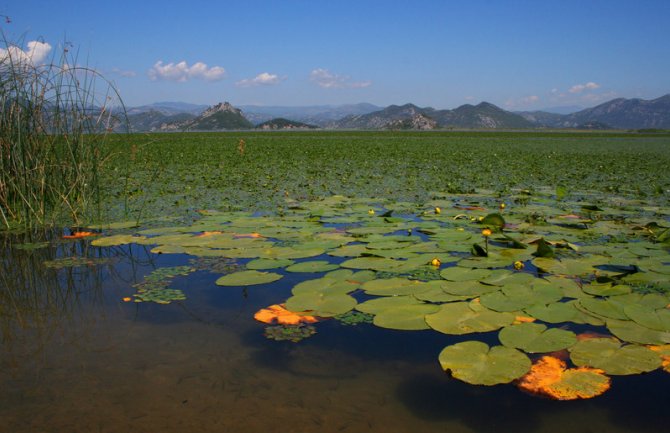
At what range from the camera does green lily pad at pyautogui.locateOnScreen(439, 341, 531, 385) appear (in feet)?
5.41

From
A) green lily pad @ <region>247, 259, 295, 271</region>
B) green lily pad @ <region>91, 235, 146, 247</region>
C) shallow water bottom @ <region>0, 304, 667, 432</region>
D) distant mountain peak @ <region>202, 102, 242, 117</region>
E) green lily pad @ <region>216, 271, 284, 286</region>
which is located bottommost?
shallow water bottom @ <region>0, 304, 667, 432</region>

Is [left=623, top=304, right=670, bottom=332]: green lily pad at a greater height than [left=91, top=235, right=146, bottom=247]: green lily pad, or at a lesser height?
lesser

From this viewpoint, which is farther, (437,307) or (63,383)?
(437,307)

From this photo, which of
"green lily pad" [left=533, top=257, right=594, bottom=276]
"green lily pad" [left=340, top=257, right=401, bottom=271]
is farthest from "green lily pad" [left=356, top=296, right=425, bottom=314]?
"green lily pad" [left=533, top=257, right=594, bottom=276]

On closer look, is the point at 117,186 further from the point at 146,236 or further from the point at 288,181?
the point at 146,236

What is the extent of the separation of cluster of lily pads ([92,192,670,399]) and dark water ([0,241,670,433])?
95mm

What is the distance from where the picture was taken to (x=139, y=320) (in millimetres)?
2229

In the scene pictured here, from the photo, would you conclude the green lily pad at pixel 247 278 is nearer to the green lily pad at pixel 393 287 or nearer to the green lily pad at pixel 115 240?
the green lily pad at pixel 393 287

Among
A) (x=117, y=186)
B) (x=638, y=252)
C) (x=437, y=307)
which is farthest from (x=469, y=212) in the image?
(x=117, y=186)

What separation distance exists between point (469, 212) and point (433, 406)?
3.51 meters

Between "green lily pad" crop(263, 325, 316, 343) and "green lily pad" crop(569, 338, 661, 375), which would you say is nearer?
"green lily pad" crop(569, 338, 661, 375)

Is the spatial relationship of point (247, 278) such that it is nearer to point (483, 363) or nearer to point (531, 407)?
point (483, 363)

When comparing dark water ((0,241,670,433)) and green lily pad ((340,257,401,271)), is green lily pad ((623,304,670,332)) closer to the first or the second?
dark water ((0,241,670,433))

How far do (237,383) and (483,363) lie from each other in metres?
0.87
